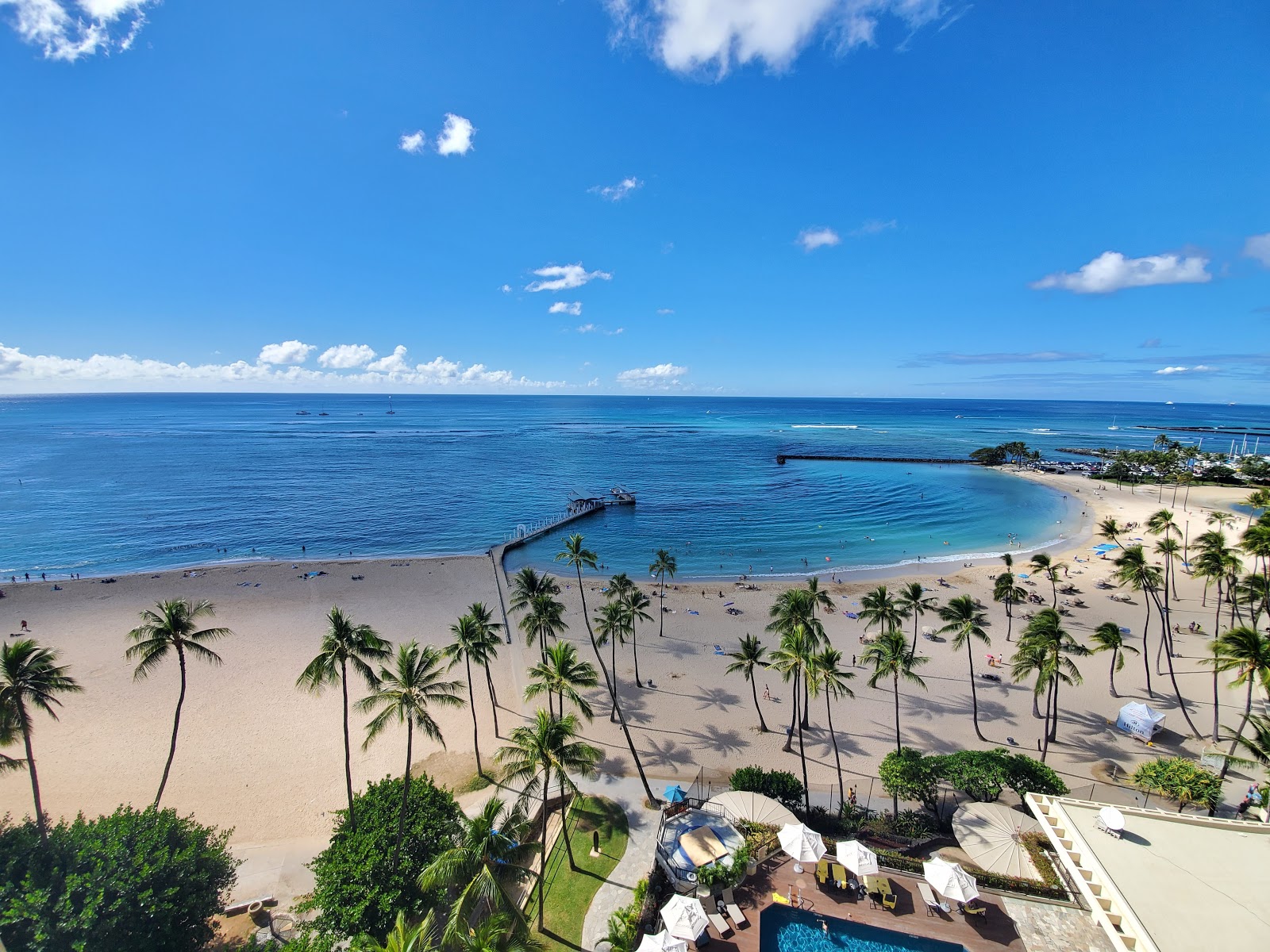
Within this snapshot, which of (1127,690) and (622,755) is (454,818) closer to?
(622,755)

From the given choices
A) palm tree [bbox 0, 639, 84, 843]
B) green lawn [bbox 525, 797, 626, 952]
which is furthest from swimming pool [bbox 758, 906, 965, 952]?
palm tree [bbox 0, 639, 84, 843]

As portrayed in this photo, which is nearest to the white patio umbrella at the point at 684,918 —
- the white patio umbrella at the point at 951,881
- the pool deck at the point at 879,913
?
the pool deck at the point at 879,913

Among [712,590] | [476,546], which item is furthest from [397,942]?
[476,546]

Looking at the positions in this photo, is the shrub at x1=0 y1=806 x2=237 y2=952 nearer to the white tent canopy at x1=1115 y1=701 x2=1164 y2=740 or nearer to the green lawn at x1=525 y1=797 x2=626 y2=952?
the green lawn at x1=525 y1=797 x2=626 y2=952

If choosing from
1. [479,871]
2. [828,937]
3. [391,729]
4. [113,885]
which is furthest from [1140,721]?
[113,885]

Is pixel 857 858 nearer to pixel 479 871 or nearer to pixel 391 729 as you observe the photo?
pixel 479 871

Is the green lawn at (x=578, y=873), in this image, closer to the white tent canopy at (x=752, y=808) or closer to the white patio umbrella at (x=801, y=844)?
the white tent canopy at (x=752, y=808)
